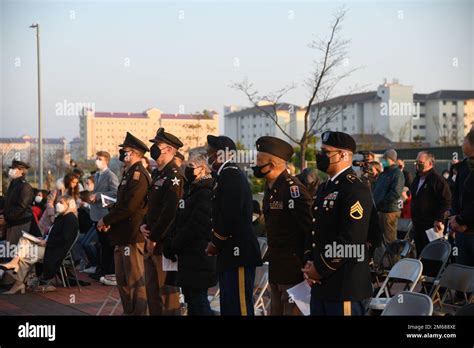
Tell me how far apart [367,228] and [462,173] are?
3.79 meters

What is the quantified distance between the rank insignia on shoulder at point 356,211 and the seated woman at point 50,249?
6.72 metres

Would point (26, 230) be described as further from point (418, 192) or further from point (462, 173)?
point (462, 173)

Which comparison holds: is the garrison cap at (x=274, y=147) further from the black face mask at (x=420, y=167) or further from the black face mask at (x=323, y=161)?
the black face mask at (x=420, y=167)

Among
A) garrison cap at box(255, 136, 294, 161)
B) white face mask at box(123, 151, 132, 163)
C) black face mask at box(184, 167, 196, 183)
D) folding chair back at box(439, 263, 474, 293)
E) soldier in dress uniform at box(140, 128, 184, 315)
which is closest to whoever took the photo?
garrison cap at box(255, 136, 294, 161)

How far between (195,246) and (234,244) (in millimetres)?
807

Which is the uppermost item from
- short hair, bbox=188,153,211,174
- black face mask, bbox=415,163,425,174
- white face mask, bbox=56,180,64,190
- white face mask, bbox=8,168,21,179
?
short hair, bbox=188,153,211,174

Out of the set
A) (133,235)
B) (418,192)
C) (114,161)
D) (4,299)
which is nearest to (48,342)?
(133,235)

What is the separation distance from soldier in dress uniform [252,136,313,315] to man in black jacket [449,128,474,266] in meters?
1.63

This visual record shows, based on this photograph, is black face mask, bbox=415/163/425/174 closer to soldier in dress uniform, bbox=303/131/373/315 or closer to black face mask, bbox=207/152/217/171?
black face mask, bbox=207/152/217/171

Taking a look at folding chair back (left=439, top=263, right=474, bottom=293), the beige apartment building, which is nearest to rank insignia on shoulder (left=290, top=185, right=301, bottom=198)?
folding chair back (left=439, top=263, right=474, bottom=293)

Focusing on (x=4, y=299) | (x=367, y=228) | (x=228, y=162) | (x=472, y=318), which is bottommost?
(x=4, y=299)

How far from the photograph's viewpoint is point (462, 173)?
8461 mm

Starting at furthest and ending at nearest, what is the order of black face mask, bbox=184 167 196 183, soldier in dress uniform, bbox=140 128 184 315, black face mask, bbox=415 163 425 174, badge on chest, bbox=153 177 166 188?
black face mask, bbox=415 163 425 174 < badge on chest, bbox=153 177 166 188 < soldier in dress uniform, bbox=140 128 184 315 < black face mask, bbox=184 167 196 183

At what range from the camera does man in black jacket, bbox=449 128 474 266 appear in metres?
6.66
